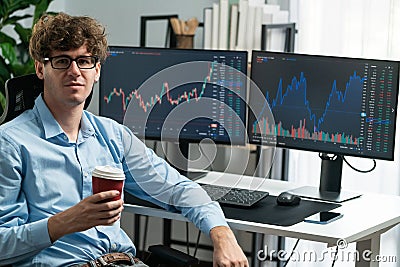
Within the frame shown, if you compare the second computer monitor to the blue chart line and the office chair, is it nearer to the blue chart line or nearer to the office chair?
the blue chart line

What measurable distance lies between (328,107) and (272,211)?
0.43m

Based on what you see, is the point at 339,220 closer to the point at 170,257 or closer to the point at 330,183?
the point at 330,183

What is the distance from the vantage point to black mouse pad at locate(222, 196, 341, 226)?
A: 8.21 ft

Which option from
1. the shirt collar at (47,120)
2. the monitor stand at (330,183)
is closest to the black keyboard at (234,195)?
the monitor stand at (330,183)

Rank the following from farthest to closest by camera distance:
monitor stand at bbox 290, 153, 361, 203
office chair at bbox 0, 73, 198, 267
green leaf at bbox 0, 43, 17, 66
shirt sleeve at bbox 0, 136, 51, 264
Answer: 1. green leaf at bbox 0, 43, 17, 66
2. monitor stand at bbox 290, 153, 361, 203
3. office chair at bbox 0, 73, 198, 267
4. shirt sleeve at bbox 0, 136, 51, 264

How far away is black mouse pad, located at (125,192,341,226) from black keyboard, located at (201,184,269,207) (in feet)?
0.06

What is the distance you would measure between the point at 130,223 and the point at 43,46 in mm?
2173

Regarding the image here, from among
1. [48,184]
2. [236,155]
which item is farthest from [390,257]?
[48,184]

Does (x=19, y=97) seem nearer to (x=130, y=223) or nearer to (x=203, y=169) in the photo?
(x=203, y=169)

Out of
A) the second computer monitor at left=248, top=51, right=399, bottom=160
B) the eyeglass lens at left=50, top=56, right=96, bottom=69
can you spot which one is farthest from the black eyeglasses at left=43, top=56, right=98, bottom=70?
the second computer monitor at left=248, top=51, right=399, bottom=160

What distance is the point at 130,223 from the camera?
14.0ft

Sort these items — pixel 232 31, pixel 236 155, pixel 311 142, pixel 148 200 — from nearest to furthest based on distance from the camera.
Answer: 1. pixel 148 200
2. pixel 311 142
3. pixel 232 31
4. pixel 236 155

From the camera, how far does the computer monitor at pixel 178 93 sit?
2.89 metres

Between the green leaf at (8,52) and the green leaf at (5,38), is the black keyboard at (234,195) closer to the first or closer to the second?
the green leaf at (8,52)
